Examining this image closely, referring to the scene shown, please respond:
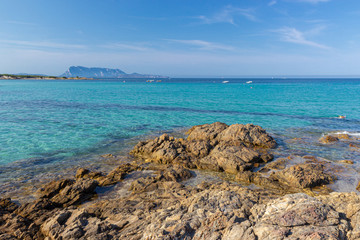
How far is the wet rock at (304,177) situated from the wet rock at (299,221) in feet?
20.0

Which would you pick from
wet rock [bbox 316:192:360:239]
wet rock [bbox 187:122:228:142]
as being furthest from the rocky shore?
wet rock [bbox 187:122:228:142]

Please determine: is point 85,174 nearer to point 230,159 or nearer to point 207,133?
point 230,159

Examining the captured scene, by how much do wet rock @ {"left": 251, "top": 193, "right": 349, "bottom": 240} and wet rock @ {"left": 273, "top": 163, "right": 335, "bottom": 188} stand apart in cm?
609

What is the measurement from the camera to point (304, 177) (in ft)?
42.5

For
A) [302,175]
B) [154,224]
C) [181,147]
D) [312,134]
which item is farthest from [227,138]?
[154,224]

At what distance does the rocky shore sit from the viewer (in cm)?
647

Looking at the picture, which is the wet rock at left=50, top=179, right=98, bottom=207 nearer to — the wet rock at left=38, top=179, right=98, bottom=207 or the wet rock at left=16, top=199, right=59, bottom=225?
the wet rock at left=38, top=179, right=98, bottom=207

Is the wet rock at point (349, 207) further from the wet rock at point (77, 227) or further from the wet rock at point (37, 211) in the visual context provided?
the wet rock at point (37, 211)

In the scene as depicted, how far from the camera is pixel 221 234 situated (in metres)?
6.42

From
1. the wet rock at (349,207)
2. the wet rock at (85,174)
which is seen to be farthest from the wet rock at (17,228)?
the wet rock at (349,207)

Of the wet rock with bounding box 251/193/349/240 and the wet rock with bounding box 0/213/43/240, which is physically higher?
the wet rock with bounding box 251/193/349/240

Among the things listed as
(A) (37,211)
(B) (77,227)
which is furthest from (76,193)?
(B) (77,227)

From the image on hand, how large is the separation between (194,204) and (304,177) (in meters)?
8.35

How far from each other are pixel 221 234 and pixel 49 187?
9.81 m
